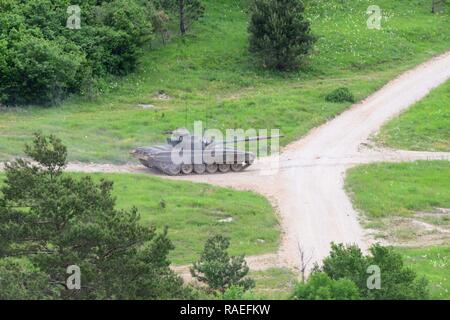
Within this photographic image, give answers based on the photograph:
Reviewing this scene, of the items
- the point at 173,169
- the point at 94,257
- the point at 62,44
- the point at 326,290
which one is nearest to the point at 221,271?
the point at 94,257

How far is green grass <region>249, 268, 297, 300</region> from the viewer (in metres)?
31.1

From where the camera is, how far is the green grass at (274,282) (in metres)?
31.1

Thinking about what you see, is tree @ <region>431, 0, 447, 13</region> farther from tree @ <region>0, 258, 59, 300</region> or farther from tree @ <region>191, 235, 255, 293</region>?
tree @ <region>0, 258, 59, 300</region>

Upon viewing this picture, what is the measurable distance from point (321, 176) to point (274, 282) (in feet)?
44.1

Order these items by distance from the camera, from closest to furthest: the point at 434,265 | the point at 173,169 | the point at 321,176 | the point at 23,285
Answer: the point at 23,285
the point at 434,265
the point at 173,169
the point at 321,176

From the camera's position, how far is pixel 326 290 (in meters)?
22.8

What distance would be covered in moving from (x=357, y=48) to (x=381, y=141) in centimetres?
1613

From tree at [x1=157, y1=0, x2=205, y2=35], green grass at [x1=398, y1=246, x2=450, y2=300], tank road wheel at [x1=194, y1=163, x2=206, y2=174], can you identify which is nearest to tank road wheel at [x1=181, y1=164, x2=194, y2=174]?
tank road wheel at [x1=194, y1=163, x2=206, y2=174]

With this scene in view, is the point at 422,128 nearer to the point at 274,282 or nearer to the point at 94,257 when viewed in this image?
the point at 274,282

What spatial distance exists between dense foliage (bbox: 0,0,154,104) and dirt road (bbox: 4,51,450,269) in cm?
1092

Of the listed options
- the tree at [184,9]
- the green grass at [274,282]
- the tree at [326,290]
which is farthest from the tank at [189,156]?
the tree at [326,290]

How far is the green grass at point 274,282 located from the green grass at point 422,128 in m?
19.3

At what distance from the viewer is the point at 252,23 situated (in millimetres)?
62188
